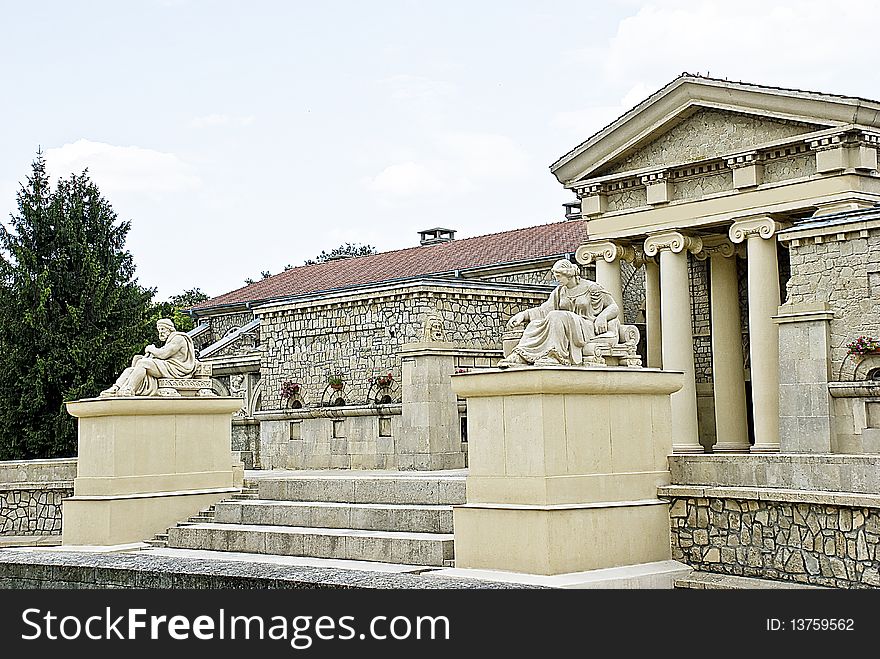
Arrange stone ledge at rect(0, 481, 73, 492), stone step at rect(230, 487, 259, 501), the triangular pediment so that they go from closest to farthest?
stone step at rect(230, 487, 259, 501) → stone ledge at rect(0, 481, 73, 492) → the triangular pediment

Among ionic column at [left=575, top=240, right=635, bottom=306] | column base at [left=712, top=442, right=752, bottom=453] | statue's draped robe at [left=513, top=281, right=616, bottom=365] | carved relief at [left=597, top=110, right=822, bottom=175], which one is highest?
carved relief at [left=597, top=110, right=822, bottom=175]

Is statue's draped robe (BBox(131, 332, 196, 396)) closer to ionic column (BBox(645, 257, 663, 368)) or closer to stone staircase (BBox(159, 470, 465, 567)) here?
stone staircase (BBox(159, 470, 465, 567))

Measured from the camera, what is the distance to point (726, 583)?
11.6 meters

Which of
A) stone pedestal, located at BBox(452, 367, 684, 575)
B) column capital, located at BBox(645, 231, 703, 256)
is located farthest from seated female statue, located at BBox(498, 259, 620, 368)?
column capital, located at BBox(645, 231, 703, 256)

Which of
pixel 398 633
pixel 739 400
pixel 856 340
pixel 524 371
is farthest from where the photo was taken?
pixel 739 400

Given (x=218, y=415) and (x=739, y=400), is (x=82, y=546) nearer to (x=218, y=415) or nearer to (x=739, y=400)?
(x=218, y=415)

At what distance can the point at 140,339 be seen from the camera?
28141 millimetres

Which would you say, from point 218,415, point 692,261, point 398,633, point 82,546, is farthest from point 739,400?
point 398,633

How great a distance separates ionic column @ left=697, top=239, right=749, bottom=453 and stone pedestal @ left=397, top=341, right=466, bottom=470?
688cm

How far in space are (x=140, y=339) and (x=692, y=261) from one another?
41.2 ft

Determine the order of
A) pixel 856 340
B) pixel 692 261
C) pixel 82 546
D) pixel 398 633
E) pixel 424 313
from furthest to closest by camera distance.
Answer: pixel 692 261 < pixel 424 313 < pixel 856 340 < pixel 82 546 < pixel 398 633

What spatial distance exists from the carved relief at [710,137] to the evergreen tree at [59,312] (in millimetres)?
11822

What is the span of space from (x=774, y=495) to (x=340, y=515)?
5.51 meters

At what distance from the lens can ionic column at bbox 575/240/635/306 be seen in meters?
26.9
